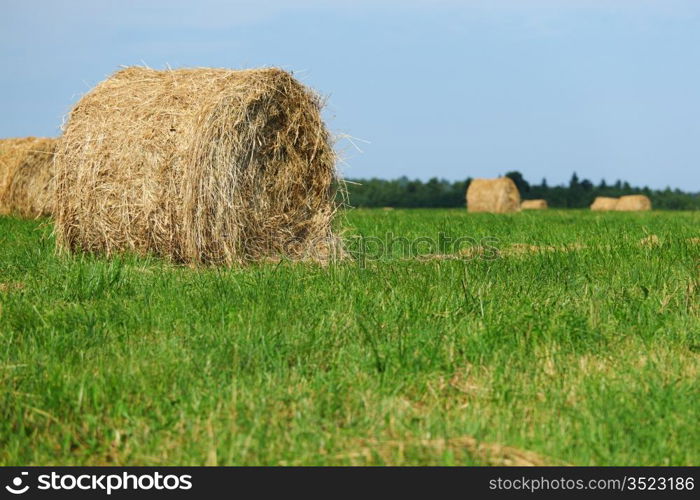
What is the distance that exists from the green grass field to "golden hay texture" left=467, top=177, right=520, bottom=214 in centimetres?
1932

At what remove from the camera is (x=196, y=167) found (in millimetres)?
8656

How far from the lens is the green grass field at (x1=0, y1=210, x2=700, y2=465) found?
3756 mm

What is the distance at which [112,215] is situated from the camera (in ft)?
30.7

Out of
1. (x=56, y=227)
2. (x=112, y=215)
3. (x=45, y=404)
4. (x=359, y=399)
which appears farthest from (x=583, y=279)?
(x=56, y=227)

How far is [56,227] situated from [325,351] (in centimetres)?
604

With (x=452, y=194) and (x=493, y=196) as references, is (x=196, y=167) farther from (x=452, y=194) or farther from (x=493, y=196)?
(x=452, y=194)

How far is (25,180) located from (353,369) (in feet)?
47.3

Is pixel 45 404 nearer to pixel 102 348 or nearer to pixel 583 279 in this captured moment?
pixel 102 348

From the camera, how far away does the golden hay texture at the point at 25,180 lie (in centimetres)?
1708

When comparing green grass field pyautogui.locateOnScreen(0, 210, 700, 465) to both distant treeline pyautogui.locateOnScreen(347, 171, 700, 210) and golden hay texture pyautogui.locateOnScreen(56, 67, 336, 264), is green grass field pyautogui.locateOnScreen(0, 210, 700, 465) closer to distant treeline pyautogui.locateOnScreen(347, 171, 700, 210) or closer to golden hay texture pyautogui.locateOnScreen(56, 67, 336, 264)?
golden hay texture pyautogui.locateOnScreen(56, 67, 336, 264)
